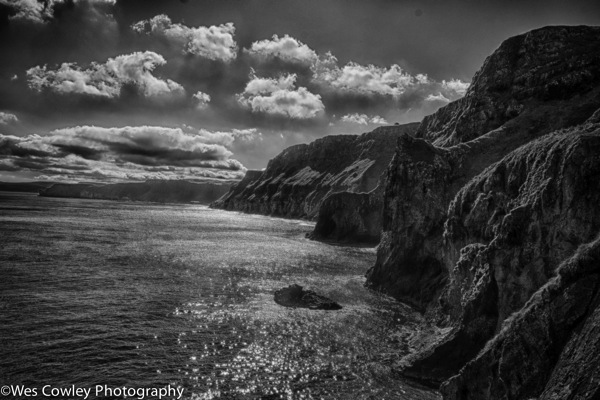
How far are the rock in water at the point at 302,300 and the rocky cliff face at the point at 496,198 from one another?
10.5 metres

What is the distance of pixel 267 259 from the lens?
217 feet

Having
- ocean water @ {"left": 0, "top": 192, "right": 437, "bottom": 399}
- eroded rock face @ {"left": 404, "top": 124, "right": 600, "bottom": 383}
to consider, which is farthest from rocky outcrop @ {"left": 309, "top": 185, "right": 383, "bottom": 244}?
eroded rock face @ {"left": 404, "top": 124, "right": 600, "bottom": 383}

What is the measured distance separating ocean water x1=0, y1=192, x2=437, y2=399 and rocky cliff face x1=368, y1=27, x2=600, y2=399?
473cm

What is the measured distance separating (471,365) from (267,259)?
165 ft

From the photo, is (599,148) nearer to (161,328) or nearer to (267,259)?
(161,328)

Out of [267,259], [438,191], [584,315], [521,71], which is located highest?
[521,71]

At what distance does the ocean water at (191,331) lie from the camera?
21.6 metres

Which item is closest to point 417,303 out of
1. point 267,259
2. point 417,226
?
point 417,226

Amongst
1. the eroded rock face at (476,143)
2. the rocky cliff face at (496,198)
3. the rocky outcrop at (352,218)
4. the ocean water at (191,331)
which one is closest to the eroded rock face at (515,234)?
the rocky cliff face at (496,198)

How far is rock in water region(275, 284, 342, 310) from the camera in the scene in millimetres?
37053

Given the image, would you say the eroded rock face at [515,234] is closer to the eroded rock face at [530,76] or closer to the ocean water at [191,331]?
the ocean water at [191,331]

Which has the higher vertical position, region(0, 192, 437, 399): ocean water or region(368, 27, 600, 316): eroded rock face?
region(368, 27, 600, 316): eroded rock face

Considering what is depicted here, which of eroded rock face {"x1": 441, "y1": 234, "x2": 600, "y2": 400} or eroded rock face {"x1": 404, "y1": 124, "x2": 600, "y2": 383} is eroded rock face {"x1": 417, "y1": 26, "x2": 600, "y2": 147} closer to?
eroded rock face {"x1": 404, "y1": 124, "x2": 600, "y2": 383}

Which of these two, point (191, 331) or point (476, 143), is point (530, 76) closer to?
point (476, 143)
